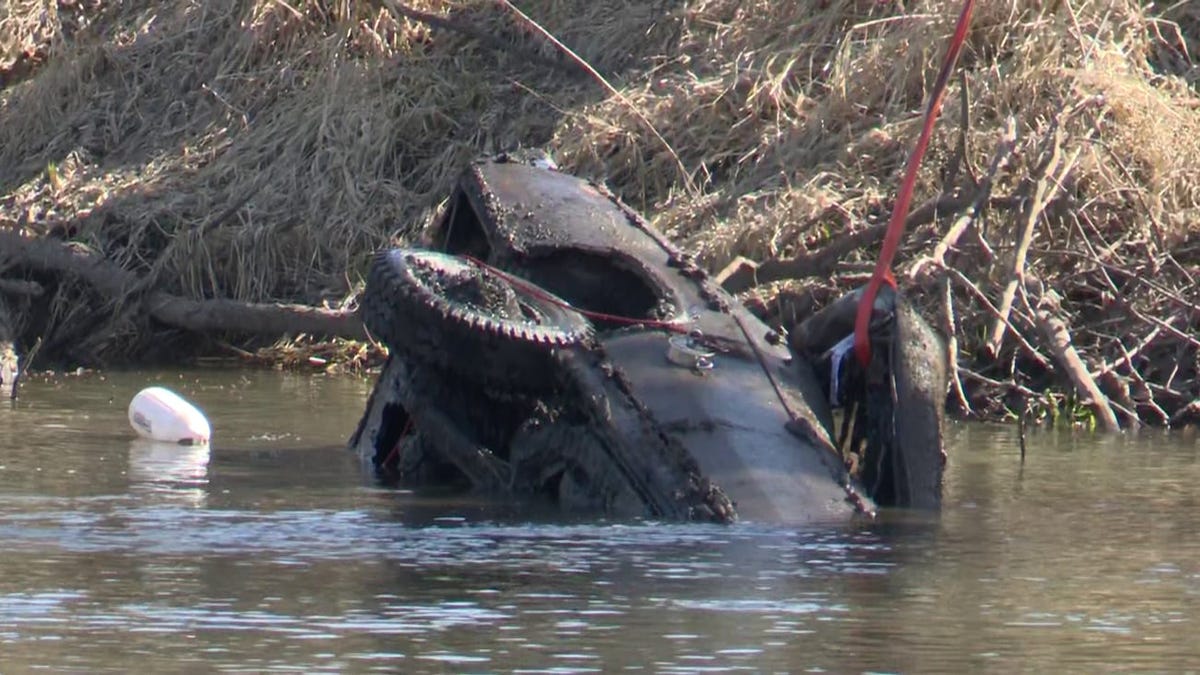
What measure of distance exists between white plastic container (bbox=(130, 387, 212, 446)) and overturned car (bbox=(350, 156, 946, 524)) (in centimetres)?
120

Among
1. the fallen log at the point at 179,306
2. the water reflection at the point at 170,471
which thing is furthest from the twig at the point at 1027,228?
the fallen log at the point at 179,306

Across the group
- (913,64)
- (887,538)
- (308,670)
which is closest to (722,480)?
(887,538)

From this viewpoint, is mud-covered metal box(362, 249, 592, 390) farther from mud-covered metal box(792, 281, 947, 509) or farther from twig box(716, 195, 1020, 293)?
twig box(716, 195, 1020, 293)

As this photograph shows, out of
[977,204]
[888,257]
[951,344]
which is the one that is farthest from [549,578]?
[977,204]

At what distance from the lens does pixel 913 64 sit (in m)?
15.0

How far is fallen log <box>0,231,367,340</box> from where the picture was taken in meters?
14.4

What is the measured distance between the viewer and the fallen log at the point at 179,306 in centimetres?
1441

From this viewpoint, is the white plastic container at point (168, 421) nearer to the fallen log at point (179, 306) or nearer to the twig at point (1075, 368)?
the fallen log at point (179, 306)

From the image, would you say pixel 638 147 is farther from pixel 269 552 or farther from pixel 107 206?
pixel 269 552

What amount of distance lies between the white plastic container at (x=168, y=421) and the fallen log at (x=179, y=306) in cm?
298

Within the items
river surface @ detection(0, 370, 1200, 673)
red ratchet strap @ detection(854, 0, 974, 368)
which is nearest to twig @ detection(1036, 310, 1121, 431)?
river surface @ detection(0, 370, 1200, 673)

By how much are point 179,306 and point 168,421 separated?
13.5 ft

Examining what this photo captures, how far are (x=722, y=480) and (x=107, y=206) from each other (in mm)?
8710

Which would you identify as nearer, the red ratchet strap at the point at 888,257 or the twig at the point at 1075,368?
the red ratchet strap at the point at 888,257
